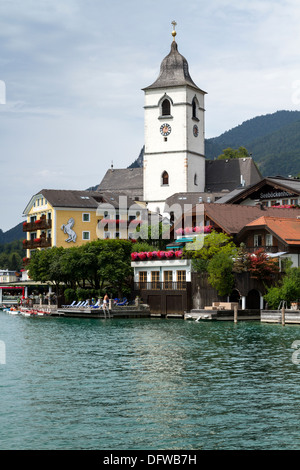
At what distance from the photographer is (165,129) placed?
4697 inches

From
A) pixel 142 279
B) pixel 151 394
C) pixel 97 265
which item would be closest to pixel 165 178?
pixel 97 265

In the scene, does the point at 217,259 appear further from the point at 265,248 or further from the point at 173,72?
the point at 173,72

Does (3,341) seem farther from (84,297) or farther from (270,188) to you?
(270,188)

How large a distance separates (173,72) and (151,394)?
9598 centimetres

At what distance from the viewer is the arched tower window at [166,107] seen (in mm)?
119562

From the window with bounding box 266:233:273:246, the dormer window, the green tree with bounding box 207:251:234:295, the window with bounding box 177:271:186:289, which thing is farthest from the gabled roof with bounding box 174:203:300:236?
the dormer window

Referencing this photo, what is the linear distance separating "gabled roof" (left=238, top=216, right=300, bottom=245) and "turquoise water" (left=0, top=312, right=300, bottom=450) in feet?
69.9

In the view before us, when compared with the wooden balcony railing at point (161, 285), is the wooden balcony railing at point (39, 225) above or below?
above

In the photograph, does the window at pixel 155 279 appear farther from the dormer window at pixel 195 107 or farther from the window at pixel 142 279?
the dormer window at pixel 195 107

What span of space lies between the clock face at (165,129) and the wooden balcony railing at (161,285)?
43.9 m

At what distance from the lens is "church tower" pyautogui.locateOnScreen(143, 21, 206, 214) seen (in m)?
118

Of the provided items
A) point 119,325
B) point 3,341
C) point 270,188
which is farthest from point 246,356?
point 270,188

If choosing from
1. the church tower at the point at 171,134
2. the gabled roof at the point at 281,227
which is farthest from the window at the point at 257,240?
the church tower at the point at 171,134
